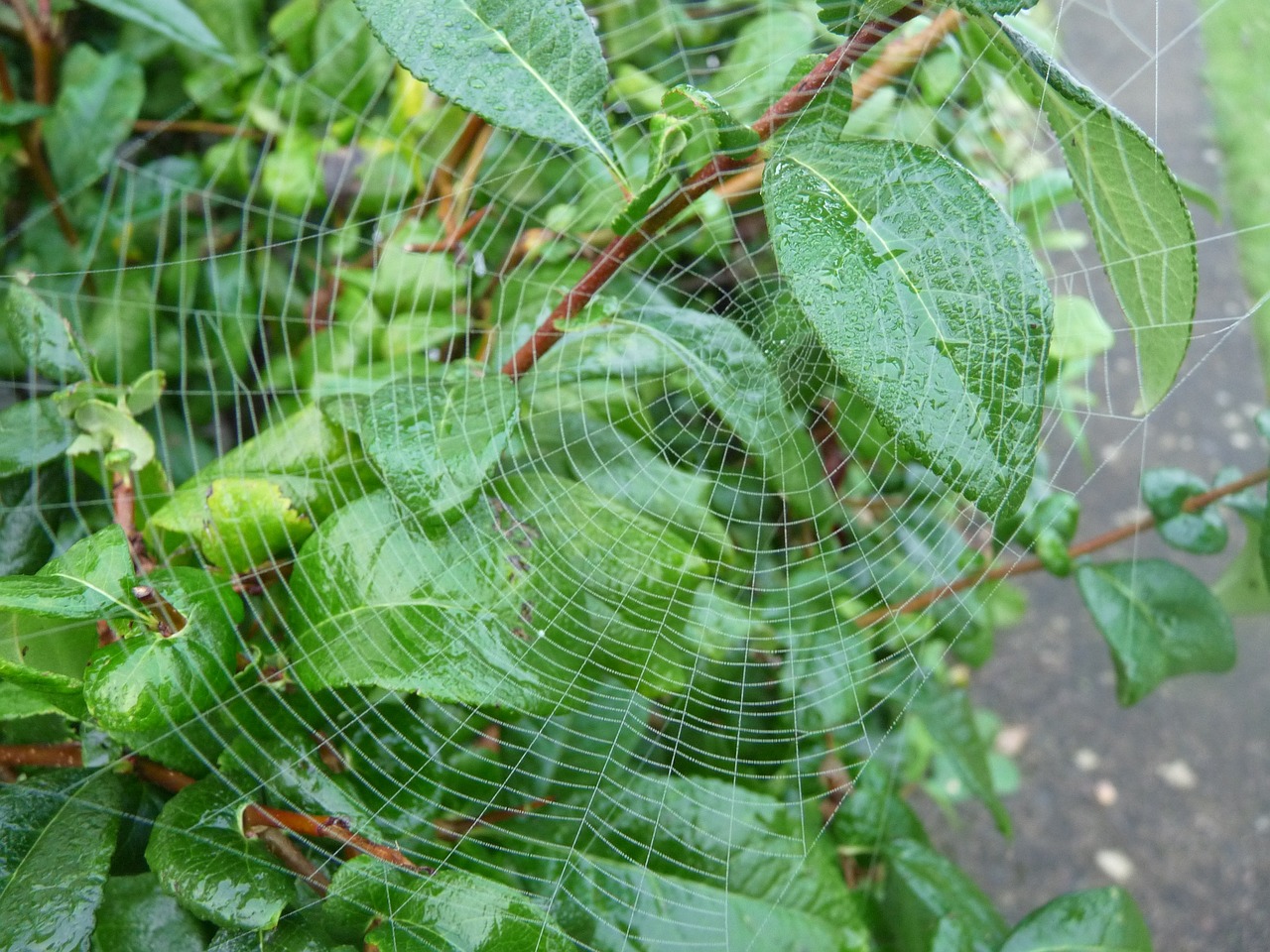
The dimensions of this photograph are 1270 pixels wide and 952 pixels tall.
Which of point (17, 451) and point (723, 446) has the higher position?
point (723, 446)

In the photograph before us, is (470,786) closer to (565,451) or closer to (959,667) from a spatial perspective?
(565,451)

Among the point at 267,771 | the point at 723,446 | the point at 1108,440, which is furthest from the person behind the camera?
the point at 1108,440

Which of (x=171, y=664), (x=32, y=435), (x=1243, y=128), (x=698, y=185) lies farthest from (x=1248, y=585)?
(x=1243, y=128)

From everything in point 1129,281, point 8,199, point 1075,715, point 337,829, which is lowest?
point 1075,715

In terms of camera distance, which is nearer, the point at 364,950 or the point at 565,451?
the point at 364,950

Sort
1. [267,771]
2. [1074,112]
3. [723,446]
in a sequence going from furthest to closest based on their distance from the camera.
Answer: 1. [723,446]
2. [267,771]
3. [1074,112]

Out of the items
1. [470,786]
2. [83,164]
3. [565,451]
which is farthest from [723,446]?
[83,164]
